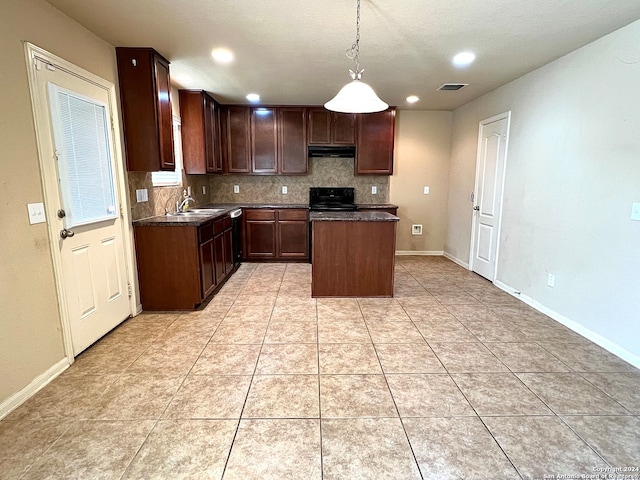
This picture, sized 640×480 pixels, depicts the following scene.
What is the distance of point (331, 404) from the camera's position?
1912 mm

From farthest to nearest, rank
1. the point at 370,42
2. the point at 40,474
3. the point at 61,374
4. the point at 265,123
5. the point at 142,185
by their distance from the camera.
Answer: the point at 265,123
the point at 142,185
the point at 370,42
the point at 61,374
the point at 40,474

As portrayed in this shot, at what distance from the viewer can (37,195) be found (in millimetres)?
2074

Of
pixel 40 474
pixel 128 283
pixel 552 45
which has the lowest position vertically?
pixel 40 474

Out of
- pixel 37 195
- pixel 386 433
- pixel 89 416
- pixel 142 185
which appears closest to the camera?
pixel 386 433

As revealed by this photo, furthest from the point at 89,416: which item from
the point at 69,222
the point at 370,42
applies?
the point at 370,42

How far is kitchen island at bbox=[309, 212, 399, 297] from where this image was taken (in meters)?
3.56

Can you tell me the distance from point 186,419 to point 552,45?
3.87m

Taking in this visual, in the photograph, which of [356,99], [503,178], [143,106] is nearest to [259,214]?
[143,106]

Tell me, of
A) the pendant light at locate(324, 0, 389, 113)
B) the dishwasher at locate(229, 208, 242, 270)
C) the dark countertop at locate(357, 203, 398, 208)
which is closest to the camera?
the pendant light at locate(324, 0, 389, 113)

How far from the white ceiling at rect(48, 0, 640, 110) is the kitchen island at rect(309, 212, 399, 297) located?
5.13 ft

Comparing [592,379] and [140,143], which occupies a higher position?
[140,143]

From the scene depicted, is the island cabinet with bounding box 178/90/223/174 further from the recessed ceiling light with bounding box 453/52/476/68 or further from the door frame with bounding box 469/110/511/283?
the door frame with bounding box 469/110/511/283

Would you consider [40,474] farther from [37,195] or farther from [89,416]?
[37,195]

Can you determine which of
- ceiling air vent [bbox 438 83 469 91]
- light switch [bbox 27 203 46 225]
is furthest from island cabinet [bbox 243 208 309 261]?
light switch [bbox 27 203 46 225]
